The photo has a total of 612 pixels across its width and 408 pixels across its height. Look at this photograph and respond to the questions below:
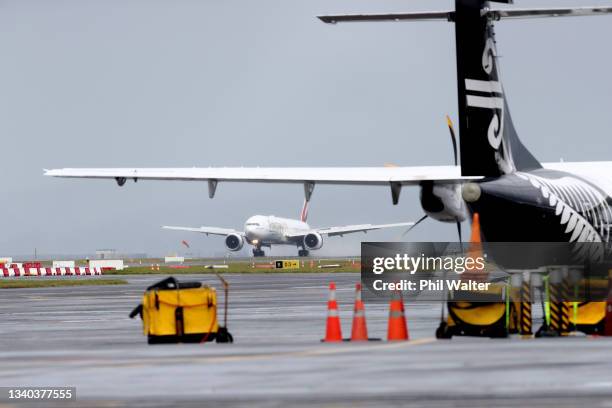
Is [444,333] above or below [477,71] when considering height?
below

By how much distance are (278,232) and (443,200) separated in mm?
107643

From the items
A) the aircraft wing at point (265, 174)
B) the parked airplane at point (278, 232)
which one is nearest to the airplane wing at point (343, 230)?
the parked airplane at point (278, 232)

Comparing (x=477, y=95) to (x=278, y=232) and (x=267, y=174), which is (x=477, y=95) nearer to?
(x=267, y=174)

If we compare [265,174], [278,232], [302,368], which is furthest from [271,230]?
[302,368]

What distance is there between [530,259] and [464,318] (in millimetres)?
6366

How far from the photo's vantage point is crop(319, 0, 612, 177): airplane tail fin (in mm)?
28391

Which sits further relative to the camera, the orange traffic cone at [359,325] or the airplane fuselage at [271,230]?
the airplane fuselage at [271,230]

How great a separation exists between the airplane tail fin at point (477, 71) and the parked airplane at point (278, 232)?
9968cm

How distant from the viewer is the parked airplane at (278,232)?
438 ft

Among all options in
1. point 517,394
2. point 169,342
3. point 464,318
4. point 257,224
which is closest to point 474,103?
point 464,318

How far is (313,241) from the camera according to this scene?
438 feet

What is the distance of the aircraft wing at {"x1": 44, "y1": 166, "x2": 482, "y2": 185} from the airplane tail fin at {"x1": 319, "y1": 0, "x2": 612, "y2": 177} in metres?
5.10

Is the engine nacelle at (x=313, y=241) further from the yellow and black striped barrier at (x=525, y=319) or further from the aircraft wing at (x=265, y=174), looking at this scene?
the yellow and black striped barrier at (x=525, y=319)

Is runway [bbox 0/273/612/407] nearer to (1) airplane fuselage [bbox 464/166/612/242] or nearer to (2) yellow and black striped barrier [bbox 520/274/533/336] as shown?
(2) yellow and black striped barrier [bbox 520/274/533/336]
